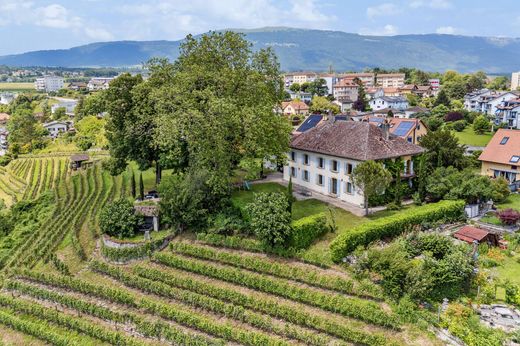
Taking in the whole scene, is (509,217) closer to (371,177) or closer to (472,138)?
(371,177)

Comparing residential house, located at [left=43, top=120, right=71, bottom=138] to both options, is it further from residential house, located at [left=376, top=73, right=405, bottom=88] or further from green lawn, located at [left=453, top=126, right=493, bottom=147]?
residential house, located at [left=376, top=73, right=405, bottom=88]

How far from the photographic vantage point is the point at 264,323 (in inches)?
867

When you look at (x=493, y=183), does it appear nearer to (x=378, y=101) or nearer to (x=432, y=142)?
(x=432, y=142)

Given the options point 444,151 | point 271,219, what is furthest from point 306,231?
point 444,151

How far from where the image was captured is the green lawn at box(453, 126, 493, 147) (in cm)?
6750

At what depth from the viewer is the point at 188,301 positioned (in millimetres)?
24625

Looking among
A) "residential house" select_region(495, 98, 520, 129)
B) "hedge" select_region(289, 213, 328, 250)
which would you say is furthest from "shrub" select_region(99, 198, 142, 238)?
"residential house" select_region(495, 98, 520, 129)

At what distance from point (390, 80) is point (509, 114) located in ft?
295

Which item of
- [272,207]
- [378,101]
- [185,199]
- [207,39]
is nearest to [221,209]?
[185,199]

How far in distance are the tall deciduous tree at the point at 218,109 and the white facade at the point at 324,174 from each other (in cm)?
432

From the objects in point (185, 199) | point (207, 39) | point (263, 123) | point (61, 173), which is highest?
point (207, 39)

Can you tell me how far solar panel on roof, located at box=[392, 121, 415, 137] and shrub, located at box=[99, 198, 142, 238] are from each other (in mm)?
35134

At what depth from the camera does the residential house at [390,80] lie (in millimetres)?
166875

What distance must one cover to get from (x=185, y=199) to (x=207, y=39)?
15226 mm
